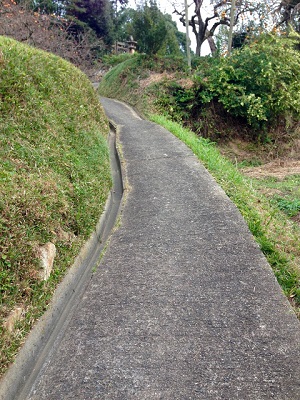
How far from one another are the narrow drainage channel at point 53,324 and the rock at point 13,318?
16 cm

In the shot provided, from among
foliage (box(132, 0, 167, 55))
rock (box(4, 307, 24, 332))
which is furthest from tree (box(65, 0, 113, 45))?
rock (box(4, 307, 24, 332))

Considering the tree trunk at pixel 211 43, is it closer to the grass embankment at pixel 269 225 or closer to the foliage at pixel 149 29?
the foliage at pixel 149 29

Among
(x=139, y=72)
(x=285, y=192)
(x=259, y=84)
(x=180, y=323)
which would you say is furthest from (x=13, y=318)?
(x=139, y=72)

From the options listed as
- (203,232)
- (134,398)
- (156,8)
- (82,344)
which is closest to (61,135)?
(203,232)

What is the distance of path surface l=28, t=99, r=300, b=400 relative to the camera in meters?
2.02

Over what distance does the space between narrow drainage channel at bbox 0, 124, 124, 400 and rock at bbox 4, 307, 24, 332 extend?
0.16 metres

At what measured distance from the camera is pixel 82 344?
7.85 feet

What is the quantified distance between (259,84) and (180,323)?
9.98 meters

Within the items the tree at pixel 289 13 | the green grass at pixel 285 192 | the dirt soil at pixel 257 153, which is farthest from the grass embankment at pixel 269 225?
the tree at pixel 289 13

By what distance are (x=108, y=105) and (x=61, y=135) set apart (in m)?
9.23

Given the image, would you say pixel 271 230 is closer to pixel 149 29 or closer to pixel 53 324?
pixel 53 324

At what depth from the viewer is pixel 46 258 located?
289cm

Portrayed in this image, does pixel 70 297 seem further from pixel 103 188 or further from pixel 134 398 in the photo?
pixel 103 188

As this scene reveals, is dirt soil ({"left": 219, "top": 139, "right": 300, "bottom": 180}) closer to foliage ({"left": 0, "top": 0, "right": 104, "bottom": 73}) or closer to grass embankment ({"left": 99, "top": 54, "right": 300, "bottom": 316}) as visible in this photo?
grass embankment ({"left": 99, "top": 54, "right": 300, "bottom": 316})
